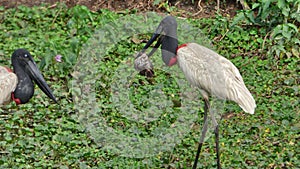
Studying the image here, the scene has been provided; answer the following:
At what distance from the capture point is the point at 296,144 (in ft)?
28.5

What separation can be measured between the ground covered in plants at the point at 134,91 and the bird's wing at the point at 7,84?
67 cm

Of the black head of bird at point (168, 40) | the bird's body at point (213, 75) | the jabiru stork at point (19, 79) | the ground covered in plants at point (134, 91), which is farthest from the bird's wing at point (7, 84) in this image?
the bird's body at point (213, 75)

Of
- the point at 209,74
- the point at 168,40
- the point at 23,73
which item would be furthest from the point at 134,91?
the point at 23,73

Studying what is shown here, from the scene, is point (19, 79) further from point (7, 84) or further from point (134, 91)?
point (134, 91)

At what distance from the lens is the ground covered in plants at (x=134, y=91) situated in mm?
8492

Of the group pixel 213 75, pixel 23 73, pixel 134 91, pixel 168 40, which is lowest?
pixel 134 91

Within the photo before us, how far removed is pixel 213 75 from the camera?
8031 mm

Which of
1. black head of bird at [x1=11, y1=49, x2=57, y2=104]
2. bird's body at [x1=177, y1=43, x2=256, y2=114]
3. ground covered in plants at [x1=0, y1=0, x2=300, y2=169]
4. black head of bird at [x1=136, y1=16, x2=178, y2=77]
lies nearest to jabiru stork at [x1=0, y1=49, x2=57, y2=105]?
black head of bird at [x1=11, y1=49, x2=57, y2=104]

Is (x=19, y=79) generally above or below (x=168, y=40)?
below

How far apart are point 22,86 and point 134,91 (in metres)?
2.09

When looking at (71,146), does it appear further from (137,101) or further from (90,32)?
(90,32)

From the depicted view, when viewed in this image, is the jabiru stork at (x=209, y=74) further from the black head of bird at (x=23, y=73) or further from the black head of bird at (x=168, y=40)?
the black head of bird at (x=23, y=73)

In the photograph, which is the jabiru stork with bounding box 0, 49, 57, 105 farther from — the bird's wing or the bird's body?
the bird's body

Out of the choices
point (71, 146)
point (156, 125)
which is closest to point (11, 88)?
point (71, 146)
